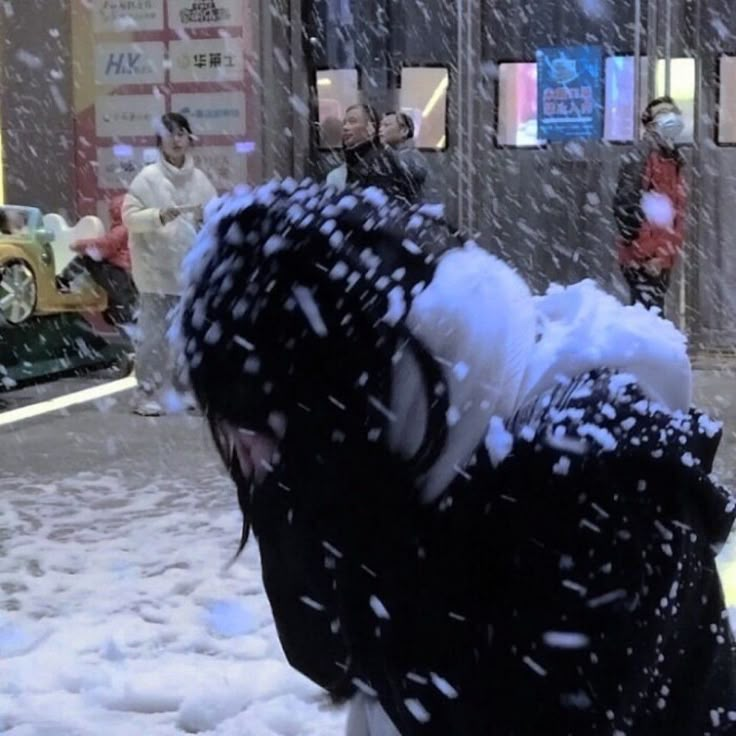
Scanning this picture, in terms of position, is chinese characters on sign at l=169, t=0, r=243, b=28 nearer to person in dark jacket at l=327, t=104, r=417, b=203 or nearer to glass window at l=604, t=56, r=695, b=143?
glass window at l=604, t=56, r=695, b=143

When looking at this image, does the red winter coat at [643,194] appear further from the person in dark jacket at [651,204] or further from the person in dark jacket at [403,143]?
the person in dark jacket at [403,143]

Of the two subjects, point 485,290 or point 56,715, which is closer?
point 485,290

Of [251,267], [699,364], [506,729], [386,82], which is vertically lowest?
[699,364]

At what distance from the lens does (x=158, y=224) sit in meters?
7.19

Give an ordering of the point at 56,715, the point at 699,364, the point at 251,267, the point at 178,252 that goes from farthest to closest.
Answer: the point at 699,364, the point at 178,252, the point at 56,715, the point at 251,267

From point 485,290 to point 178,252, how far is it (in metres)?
5.84

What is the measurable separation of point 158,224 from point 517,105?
3.77 meters

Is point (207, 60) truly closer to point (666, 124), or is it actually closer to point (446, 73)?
point (446, 73)

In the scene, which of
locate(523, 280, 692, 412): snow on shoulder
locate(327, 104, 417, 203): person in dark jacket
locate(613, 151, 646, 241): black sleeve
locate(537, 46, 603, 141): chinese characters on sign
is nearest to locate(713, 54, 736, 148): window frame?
locate(537, 46, 603, 141): chinese characters on sign

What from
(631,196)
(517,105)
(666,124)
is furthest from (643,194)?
(517,105)

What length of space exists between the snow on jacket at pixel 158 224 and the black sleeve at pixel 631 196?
2642 mm

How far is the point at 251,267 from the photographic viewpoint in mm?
1480

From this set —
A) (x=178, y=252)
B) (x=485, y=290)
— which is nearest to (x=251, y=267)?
(x=485, y=290)

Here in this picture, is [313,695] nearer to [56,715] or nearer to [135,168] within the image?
[56,715]
